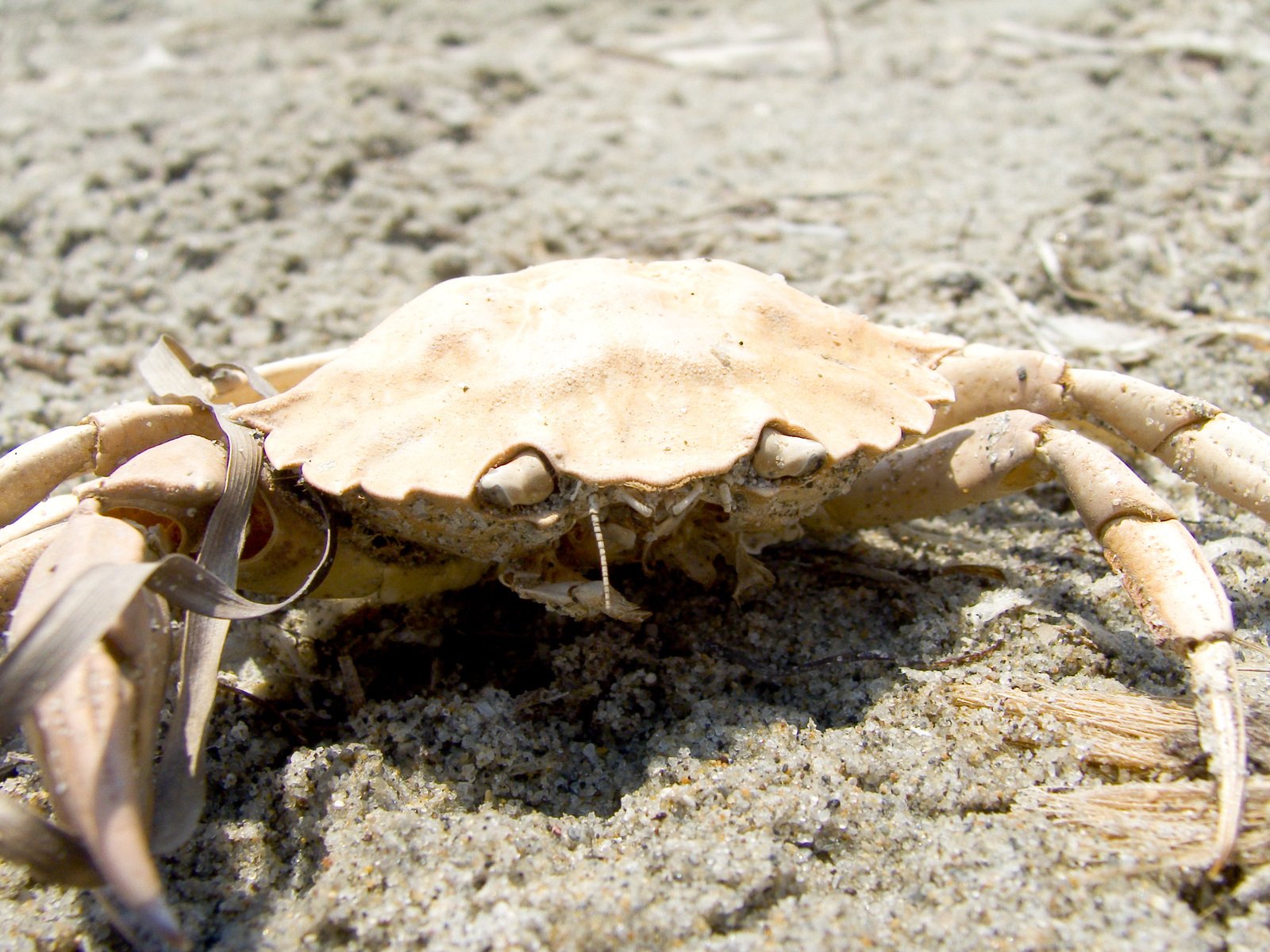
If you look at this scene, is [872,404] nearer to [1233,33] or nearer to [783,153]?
[783,153]

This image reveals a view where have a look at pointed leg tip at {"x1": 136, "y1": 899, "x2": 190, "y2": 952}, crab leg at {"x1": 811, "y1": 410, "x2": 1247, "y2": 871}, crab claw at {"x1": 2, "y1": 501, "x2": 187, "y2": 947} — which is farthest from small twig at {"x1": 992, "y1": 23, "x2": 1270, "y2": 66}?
pointed leg tip at {"x1": 136, "y1": 899, "x2": 190, "y2": 952}

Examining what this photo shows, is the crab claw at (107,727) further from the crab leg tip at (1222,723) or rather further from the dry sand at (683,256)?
the crab leg tip at (1222,723)

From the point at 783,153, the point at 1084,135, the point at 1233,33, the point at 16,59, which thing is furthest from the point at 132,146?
the point at 1233,33

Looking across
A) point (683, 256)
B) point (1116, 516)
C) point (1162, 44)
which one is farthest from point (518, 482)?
point (1162, 44)

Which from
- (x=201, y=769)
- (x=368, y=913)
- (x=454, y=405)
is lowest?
(x=368, y=913)

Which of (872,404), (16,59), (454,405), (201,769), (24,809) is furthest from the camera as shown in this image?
(16,59)

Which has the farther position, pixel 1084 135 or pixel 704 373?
pixel 1084 135

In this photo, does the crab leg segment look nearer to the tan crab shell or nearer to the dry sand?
the tan crab shell
